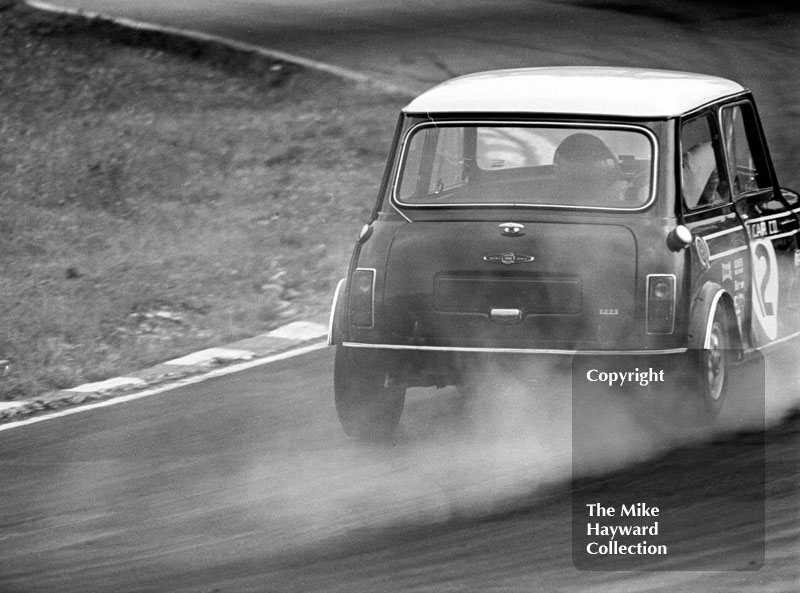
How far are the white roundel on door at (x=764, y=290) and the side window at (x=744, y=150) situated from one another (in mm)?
336

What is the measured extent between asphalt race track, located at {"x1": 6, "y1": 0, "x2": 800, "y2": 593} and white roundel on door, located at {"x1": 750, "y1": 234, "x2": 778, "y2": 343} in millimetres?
341

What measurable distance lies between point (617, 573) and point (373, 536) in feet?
3.96

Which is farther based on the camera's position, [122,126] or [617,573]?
[122,126]

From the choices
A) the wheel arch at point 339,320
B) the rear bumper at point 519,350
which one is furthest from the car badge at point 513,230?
the wheel arch at point 339,320

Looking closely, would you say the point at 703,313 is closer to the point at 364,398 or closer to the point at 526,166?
the point at 526,166

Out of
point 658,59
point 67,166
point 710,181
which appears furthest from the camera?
point 658,59

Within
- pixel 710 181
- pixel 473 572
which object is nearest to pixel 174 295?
pixel 710 181

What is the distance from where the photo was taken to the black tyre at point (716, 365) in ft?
25.0

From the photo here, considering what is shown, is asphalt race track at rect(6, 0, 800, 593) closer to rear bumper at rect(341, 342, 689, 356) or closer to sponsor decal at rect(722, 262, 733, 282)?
rear bumper at rect(341, 342, 689, 356)

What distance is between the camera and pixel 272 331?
11.2 meters

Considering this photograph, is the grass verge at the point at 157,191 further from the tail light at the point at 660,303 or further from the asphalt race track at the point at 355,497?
the tail light at the point at 660,303

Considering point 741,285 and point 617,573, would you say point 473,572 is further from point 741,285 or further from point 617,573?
point 741,285

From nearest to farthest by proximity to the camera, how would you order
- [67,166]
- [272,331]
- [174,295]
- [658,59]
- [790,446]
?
[790,446], [272,331], [174,295], [67,166], [658,59]

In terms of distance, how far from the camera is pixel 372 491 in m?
7.34
